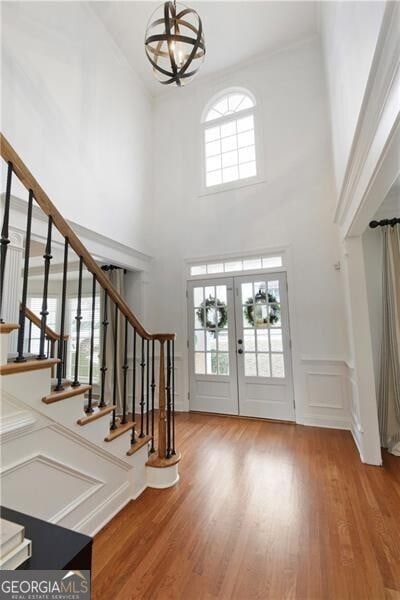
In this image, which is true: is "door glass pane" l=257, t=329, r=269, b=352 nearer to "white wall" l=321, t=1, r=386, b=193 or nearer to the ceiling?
"white wall" l=321, t=1, r=386, b=193

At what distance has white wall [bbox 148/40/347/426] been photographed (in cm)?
376

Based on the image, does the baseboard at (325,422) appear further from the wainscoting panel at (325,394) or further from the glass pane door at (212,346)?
the glass pane door at (212,346)

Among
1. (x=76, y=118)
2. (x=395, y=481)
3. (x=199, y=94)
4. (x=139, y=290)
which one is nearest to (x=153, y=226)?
(x=139, y=290)

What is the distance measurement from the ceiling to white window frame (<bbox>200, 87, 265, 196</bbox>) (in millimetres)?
459

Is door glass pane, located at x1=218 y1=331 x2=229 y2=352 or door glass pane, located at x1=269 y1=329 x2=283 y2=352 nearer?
door glass pane, located at x1=269 y1=329 x2=283 y2=352

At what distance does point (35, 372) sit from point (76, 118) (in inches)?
133

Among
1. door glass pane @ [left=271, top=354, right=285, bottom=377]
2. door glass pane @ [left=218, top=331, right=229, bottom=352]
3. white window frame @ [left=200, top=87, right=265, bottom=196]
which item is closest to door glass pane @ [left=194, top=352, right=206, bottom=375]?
door glass pane @ [left=218, top=331, right=229, bottom=352]

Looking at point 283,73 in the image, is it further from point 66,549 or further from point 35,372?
point 66,549

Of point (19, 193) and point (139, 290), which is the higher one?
point (19, 193)

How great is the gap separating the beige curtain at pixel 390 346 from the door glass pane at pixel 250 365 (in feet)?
5.05

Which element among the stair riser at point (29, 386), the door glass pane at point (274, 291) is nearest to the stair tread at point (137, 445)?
the stair riser at point (29, 386)

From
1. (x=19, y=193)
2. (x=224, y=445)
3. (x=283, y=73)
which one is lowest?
(x=224, y=445)

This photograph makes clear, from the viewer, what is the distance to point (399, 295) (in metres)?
3.00

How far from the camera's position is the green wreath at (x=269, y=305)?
402 centimetres
